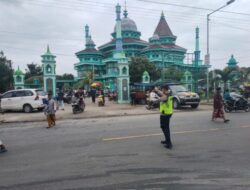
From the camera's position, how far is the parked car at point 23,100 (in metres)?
19.6

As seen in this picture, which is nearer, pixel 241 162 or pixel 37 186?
pixel 37 186

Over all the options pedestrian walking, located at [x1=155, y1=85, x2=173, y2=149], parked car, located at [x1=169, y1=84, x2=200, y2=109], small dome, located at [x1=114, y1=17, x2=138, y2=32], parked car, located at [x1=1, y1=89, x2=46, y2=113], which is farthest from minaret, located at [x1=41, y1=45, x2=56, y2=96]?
small dome, located at [x1=114, y1=17, x2=138, y2=32]

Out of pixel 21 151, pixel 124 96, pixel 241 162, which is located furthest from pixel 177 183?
pixel 124 96

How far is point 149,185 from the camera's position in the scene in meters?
4.47

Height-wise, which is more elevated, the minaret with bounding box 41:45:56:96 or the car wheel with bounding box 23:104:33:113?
the minaret with bounding box 41:45:56:96

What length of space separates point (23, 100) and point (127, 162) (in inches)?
619

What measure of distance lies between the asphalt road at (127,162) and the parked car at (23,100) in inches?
416

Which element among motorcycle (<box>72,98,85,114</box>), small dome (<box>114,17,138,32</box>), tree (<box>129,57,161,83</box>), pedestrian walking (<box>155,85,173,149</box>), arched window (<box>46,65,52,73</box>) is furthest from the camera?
small dome (<box>114,17,138,32</box>)

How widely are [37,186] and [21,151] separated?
9.99 ft

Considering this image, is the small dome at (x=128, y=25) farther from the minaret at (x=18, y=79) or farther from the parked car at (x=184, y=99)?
the parked car at (x=184, y=99)

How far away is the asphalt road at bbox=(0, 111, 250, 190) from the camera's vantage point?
15.1ft

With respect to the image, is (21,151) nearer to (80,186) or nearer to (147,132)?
(80,186)

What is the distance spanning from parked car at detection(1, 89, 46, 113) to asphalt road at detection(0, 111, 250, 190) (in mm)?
10567

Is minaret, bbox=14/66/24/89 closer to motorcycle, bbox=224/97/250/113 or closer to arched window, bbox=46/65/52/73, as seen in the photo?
arched window, bbox=46/65/52/73
